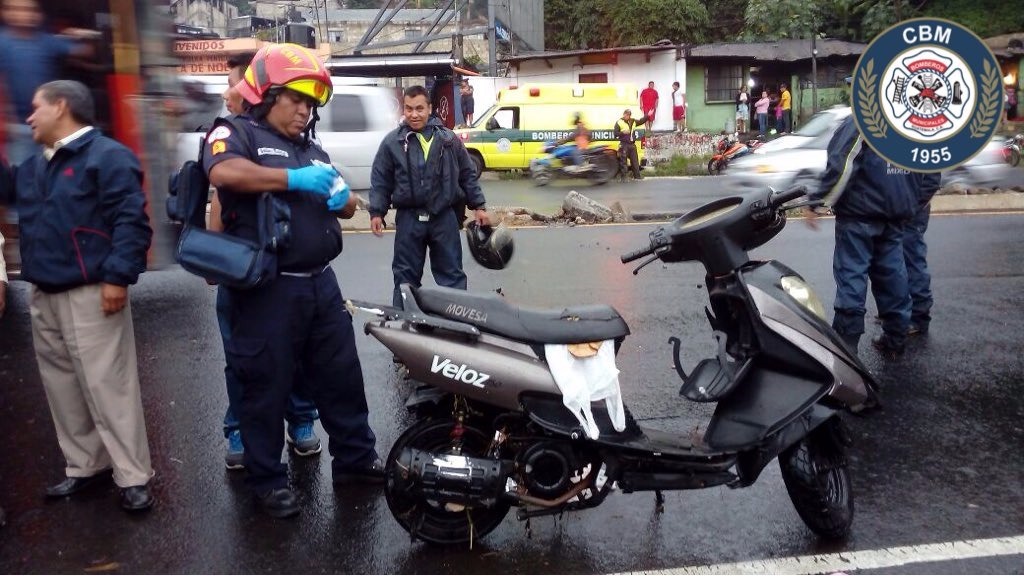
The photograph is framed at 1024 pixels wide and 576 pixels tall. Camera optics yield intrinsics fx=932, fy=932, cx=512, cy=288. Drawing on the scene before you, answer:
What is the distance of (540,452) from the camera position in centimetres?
346

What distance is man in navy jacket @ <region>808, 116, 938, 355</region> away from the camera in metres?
5.63

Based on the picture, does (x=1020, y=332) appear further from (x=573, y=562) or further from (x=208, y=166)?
(x=208, y=166)

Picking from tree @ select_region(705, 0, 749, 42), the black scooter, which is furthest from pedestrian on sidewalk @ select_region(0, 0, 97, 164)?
tree @ select_region(705, 0, 749, 42)

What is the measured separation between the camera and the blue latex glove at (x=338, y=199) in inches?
146

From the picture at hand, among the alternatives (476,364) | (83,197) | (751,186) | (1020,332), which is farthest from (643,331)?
(751,186)

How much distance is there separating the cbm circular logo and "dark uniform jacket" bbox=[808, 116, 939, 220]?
22.1 inches

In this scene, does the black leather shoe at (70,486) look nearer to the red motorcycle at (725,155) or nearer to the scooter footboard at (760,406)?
the scooter footboard at (760,406)

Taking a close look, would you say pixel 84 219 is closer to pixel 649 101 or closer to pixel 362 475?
pixel 362 475

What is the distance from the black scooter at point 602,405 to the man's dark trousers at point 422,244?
97.7 inches

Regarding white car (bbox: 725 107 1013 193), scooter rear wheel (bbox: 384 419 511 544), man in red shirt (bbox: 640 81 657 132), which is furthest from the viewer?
man in red shirt (bbox: 640 81 657 132)

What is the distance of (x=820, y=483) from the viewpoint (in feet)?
11.8

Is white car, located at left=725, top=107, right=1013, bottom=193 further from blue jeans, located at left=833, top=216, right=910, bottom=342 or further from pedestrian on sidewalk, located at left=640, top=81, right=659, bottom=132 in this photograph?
pedestrian on sidewalk, located at left=640, top=81, right=659, bottom=132

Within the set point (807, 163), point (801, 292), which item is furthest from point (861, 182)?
point (807, 163)

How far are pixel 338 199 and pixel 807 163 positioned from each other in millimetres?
11030
